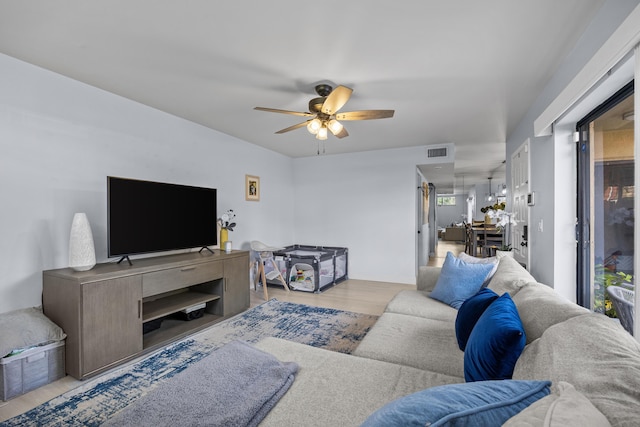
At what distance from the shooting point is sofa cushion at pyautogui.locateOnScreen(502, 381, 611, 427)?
545mm

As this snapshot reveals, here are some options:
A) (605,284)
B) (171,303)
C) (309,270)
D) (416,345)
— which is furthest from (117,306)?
(605,284)

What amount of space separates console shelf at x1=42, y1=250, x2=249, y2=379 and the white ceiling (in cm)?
171

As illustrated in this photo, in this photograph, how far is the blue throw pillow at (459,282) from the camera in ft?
8.32

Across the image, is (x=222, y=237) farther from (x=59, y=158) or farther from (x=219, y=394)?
(x=219, y=394)

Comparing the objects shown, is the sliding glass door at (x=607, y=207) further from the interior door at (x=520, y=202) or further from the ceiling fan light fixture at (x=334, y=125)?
the ceiling fan light fixture at (x=334, y=125)

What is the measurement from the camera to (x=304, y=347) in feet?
5.65

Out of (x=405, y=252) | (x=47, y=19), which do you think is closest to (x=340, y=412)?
(x=47, y=19)

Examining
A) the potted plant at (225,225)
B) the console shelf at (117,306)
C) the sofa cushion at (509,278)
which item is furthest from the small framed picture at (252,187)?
the sofa cushion at (509,278)

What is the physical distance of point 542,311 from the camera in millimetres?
1319

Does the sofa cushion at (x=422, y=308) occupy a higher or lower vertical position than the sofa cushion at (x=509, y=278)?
lower

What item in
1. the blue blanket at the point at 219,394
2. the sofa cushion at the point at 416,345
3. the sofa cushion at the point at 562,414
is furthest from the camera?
the sofa cushion at the point at 416,345

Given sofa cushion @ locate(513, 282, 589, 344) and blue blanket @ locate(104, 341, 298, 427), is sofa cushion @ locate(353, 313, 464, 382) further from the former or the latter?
blue blanket @ locate(104, 341, 298, 427)

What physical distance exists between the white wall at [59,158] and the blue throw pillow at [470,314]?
3.22 m

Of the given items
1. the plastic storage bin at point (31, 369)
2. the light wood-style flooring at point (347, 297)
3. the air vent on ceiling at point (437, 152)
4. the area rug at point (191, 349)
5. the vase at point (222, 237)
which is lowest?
the light wood-style flooring at point (347, 297)
